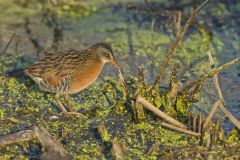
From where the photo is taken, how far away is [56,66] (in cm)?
668

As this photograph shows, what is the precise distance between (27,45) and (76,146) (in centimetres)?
333

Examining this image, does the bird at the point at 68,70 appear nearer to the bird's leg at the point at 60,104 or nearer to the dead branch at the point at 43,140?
the bird's leg at the point at 60,104

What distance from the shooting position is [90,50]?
22.9ft

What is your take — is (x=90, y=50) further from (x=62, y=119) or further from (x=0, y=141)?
(x=0, y=141)

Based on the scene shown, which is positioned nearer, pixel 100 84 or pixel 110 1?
pixel 100 84

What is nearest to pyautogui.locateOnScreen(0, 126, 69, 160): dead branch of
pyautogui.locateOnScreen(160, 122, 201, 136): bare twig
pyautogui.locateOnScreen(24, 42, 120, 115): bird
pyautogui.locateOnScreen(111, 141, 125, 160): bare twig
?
pyautogui.locateOnScreen(111, 141, 125, 160): bare twig

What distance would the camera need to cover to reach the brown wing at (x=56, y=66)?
662 cm

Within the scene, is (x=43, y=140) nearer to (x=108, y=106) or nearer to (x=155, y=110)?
(x=155, y=110)

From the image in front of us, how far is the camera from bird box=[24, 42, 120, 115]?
21.7 feet

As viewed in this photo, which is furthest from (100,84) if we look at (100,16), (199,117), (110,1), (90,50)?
(110,1)

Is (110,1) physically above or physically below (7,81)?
above

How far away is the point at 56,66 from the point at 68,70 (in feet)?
0.48

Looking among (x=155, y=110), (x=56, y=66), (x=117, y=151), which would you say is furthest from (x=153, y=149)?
(x=56, y=66)

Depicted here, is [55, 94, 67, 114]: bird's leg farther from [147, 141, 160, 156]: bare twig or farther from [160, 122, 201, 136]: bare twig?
[147, 141, 160, 156]: bare twig
